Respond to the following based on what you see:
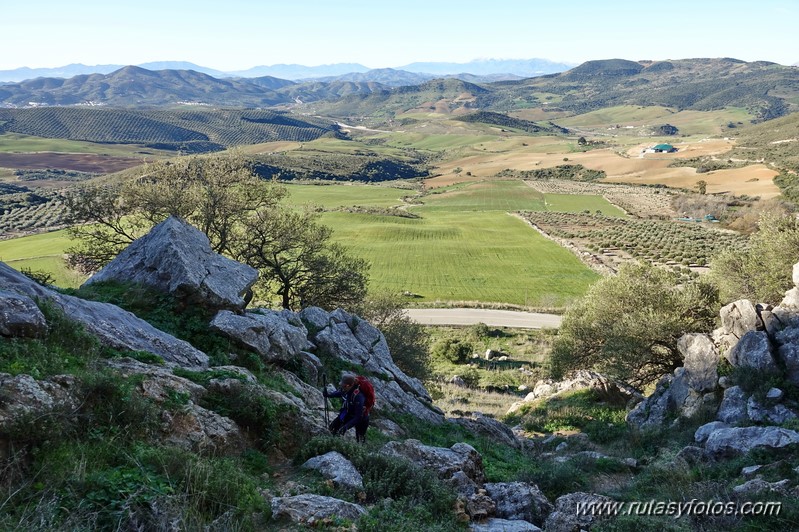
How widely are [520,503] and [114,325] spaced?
459 inches

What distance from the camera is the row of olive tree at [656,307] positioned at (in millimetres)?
28438

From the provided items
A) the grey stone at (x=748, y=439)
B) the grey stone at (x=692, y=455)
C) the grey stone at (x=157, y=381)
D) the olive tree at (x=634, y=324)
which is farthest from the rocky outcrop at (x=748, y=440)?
the grey stone at (x=157, y=381)

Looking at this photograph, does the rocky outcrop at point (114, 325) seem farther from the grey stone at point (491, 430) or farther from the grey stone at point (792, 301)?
the grey stone at point (792, 301)

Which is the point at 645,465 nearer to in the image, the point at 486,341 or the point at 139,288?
the point at 139,288

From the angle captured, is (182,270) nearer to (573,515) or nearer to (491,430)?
(491,430)

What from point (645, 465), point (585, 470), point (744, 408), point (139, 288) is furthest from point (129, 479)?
point (744, 408)

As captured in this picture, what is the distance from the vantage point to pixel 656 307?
98.0ft

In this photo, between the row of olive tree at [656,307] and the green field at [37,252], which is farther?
the green field at [37,252]

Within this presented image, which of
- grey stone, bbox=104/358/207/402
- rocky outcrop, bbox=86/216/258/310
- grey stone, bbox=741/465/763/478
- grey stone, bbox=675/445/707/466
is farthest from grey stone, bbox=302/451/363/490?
grey stone, bbox=675/445/707/466

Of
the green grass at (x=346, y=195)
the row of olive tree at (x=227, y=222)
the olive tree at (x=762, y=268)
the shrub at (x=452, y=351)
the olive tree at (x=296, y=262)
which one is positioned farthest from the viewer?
the green grass at (x=346, y=195)

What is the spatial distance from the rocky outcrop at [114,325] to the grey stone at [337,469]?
5.41 metres

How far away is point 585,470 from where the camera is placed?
50.0 feet

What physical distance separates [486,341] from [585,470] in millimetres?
35365

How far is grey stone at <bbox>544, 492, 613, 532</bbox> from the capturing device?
9.98 meters
